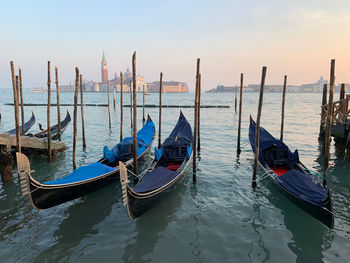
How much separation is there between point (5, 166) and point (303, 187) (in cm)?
906

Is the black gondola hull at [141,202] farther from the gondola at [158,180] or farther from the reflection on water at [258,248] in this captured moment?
the reflection on water at [258,248]

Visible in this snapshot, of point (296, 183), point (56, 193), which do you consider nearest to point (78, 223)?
point (56, 193)

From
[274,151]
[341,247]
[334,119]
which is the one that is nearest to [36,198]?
[341,247]

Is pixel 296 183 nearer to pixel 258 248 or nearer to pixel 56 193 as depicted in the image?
pixel 258 248

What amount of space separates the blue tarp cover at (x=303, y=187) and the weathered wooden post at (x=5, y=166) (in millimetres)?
8553

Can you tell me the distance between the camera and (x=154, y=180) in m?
6.88

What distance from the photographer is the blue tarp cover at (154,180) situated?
20.6 feet

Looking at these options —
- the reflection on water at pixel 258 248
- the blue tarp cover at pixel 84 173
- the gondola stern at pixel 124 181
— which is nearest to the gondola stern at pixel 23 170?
the blue tarp cover at pixel 84 173

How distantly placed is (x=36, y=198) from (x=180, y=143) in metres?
5.83

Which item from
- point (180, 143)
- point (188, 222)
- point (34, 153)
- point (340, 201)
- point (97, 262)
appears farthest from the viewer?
point (34, 153)

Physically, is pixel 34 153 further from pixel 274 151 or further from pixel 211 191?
pixel 274 151

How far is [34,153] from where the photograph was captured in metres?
11.3

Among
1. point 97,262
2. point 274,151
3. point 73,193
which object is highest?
point 274,151

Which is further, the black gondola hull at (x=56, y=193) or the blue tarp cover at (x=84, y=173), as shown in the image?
the blue tarp cover at (x=84, y=173)
